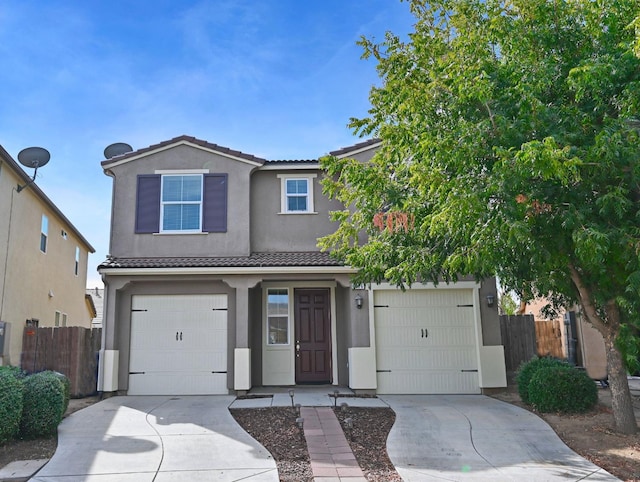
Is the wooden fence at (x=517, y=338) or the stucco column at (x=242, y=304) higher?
the stucco column at (x=242, y=304)

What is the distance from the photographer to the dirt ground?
21.9 feet

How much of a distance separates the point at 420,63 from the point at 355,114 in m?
1.34

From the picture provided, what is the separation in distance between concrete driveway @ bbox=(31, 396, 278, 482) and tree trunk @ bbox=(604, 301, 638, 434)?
5.41m

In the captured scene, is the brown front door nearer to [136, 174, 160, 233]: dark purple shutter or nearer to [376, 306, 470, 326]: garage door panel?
[376, 306, 470, 326]: garage door panel

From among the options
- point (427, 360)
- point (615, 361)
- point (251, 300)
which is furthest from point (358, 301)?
point (615, 361)

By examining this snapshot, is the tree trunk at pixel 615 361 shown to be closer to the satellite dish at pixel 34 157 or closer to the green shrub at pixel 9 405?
the green shrub at pixel 9 405

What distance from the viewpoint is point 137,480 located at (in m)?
6.19

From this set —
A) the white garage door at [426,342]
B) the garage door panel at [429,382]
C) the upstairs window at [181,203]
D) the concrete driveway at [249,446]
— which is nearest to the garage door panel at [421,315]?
the white garage door at [426,342]

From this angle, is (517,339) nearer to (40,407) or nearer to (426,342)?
(426,342)

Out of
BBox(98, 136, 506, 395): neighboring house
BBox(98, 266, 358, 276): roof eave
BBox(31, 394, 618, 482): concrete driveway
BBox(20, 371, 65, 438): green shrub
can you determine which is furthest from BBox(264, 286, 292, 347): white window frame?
BBox(20, 371, 65, 438): green shrub

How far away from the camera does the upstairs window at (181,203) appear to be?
42.6ft

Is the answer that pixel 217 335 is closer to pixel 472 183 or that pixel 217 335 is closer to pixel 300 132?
pixel 300 132

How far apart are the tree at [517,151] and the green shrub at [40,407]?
534cm

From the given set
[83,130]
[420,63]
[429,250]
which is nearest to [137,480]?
[429,250]
